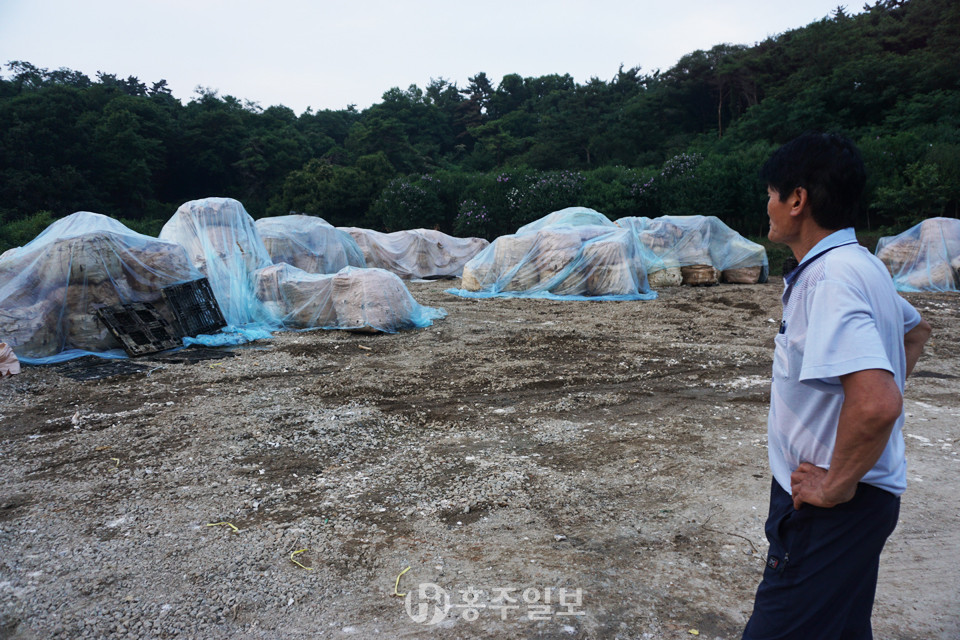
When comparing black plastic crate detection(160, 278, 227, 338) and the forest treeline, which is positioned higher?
the forest treeline

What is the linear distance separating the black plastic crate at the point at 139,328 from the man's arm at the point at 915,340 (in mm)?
7631

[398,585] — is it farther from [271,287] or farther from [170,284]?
[271,287]

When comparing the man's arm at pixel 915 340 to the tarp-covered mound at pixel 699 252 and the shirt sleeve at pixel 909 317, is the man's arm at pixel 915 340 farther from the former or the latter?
the tarp-covered mound at pixel 699 252

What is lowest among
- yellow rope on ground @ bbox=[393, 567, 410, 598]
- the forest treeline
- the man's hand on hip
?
yellow rope on ground @ bbox=[393, 567, 410, 598]

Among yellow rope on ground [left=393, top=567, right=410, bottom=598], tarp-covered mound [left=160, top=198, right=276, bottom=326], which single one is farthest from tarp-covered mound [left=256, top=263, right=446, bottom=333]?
yellow rope on ground [left=393, top=567, right=410, bottom=598]

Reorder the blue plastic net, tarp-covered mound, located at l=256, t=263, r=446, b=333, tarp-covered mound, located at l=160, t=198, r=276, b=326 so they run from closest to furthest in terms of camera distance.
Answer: the blue plastic net < tarp-covered mound, located at l=256, t=263, r=446, b=333 < tarp-covered mound, located at l=160, t=198, r=276, b=326

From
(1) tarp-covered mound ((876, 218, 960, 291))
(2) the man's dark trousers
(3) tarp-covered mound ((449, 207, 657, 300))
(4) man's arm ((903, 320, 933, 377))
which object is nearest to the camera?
(2) the man's dark trousers

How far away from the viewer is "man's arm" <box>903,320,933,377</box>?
1.59 meters

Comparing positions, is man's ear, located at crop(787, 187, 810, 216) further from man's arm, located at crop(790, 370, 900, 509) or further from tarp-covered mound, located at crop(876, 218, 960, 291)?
tarp-covered mound, located at crop(876, 218, 960, 291)

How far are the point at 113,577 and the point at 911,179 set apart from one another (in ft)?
72.9

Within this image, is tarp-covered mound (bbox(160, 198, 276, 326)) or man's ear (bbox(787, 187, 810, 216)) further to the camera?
tarp-covered mound (bbox(160, 198, 276, 326))

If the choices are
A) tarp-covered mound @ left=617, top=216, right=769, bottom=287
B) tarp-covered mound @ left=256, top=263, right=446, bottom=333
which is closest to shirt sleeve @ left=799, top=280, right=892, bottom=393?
tarp-covered mound @ left=256, top=263, right=446, bottom=333

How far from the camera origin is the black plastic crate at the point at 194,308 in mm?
7852

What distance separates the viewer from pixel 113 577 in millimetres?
2631
